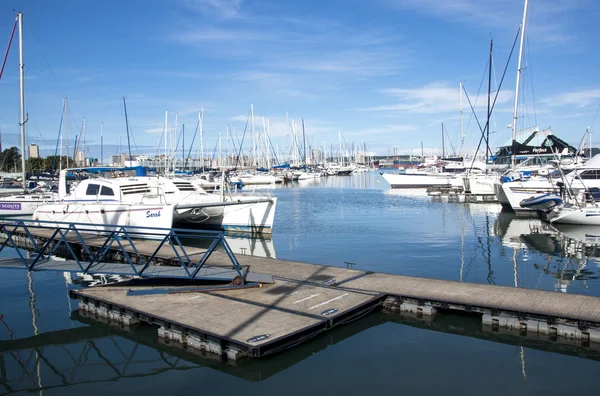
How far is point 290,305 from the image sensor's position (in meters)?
11.3

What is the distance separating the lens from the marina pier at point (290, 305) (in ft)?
32.3

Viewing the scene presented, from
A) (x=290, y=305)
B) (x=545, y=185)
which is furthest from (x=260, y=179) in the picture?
(x=290, y=305)

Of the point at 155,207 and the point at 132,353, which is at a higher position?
the point at 155,207

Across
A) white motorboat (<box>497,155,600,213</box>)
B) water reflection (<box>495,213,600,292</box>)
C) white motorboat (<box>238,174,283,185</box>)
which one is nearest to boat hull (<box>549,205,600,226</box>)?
water reflection (<box>495,213,600,292</box>)

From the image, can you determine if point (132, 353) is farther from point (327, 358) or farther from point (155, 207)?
point (155, 207)

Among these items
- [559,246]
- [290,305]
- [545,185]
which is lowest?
[559,246]

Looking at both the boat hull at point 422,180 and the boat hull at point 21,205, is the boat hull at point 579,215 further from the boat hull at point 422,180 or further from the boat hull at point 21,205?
the boat hull at point 21,205

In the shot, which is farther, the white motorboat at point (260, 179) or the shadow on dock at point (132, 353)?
the white motorboat at point (260, 179)

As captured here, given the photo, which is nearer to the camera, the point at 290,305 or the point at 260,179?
the point at 290,305

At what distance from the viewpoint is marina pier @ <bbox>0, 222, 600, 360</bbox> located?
388 inches

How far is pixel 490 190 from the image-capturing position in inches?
1877

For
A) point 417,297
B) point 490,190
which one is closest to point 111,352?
point 417,297

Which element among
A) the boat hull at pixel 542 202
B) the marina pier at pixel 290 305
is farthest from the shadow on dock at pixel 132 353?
the boat hull at pixel 542 202

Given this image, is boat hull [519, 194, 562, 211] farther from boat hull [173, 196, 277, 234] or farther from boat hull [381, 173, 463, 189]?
boat hull [381, 173, 463, 189]
